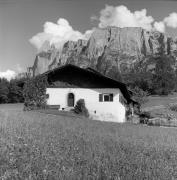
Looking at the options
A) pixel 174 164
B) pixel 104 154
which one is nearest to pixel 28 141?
pixel 104 154

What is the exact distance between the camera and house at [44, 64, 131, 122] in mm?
31328

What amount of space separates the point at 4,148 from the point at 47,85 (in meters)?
24.4

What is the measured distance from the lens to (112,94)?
31.7 m

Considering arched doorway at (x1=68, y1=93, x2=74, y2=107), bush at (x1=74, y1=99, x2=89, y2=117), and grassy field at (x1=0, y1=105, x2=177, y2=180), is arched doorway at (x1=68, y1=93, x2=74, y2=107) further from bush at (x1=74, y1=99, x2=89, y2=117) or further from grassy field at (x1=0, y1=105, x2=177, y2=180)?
grassy field at (x1=0, y1=105, x2=177, y2=180)

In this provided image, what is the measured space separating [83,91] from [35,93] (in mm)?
5791

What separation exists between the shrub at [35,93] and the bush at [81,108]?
3641 millimetres

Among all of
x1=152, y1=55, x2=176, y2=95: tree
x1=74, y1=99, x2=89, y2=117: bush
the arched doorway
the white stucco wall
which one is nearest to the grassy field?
x1=74, y1=99, x2=89, y2=117: bush

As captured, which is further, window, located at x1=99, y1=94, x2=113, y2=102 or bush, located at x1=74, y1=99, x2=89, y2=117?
window, located at x1=99, y1=94, x2=113, y2=102

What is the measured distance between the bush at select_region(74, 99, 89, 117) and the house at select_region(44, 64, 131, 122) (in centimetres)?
66

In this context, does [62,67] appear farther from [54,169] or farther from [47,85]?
[54,169]

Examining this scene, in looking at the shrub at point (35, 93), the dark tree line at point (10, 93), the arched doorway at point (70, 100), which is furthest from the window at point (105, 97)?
the dark tree line at point (10, 93)

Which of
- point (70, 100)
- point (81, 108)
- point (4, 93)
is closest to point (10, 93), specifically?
point (4, 93)

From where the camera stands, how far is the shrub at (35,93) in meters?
27.4

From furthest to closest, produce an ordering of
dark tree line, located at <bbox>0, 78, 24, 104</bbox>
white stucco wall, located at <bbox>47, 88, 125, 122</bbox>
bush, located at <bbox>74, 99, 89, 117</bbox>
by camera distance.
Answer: dark tree line, located at <bbox>0, 78, 24, 104</bbox>, white stucco wall, located at <bbox>47, 88, 125, 122</bbox>, bush, located at <bbox>74, 99, 89, 117</bbox>
